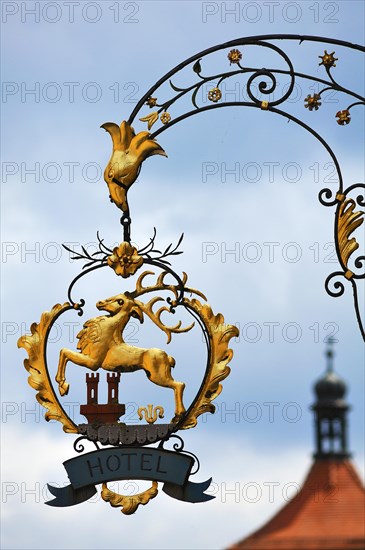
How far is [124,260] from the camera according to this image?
1203 centimetres

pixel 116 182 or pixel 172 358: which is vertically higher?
pixel 116 182

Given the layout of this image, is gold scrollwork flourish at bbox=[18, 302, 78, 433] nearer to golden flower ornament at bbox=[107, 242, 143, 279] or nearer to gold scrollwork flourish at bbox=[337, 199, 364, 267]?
golden flower ornament at bbox=[107, 242, 143, 279]

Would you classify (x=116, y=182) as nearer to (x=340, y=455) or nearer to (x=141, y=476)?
(x=141, y=476)

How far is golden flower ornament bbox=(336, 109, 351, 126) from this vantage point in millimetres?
11898

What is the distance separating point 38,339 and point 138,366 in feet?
2.29

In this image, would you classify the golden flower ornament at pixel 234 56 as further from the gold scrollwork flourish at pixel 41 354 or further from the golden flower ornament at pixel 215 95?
the gold scrollwork flourish at pixel 41 354

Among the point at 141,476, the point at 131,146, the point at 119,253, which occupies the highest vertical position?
→ the point at 131,146

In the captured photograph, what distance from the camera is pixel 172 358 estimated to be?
12.1 meters

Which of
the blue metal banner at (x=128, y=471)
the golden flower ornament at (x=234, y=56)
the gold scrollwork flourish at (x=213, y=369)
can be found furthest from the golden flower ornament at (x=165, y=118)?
the blue metal banner at (x=128, y=471)

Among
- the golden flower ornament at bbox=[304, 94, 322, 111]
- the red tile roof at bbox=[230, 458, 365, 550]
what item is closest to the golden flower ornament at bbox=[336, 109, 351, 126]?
the golden flower ornament at bbox=[304, 94, 322, 111]

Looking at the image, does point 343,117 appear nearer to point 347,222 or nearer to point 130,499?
point 347,222

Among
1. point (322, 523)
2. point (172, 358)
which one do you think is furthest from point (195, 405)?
point (322, 523)

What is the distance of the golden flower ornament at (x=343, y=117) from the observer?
11.9 metres

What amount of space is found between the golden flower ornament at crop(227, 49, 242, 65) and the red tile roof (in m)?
6.82
